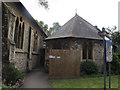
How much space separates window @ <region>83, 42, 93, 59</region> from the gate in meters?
2.32

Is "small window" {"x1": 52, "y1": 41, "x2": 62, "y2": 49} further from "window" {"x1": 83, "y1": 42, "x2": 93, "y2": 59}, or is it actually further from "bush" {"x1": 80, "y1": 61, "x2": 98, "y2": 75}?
"bush" {"x1": 80, "y1": 61, "x2": 98, "y2": 75}

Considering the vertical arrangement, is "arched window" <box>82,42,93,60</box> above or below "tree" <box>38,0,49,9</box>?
below

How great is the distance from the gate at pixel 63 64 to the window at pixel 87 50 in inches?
91.3

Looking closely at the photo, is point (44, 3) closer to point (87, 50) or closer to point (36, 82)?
point (36, 82)

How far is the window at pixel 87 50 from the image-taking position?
1040cm

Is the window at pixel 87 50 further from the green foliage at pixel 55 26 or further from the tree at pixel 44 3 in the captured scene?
the green foliage at pixel 55 26

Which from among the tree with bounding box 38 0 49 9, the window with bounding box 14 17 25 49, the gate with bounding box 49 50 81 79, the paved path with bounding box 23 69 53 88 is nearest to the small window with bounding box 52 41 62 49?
the gate with bounding box 49 50 81 79

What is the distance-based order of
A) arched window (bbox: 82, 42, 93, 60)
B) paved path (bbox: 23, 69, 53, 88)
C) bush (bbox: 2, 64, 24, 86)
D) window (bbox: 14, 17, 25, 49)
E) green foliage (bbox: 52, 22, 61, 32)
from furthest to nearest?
green foliage (bbox: 52, 22, 61, 32)
arched window (bbox: 82, 42, 93, 60)
window (bbox: 14, 17, 25, 49)
paved path (bbox: 23, 69, 53, 88)
bush (bbox: 2, 64, 24, 86)

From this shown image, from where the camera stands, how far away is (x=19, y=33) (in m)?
9.30

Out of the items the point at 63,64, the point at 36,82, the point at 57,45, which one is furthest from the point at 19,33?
the point at 63,64

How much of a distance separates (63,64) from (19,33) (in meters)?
5.50

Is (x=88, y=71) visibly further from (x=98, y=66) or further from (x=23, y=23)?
(x=23, y=23)

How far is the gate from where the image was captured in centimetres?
788

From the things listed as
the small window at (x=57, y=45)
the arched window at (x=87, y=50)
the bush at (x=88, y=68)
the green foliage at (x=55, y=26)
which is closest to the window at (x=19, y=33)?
the small window at (x=57, y=45)
